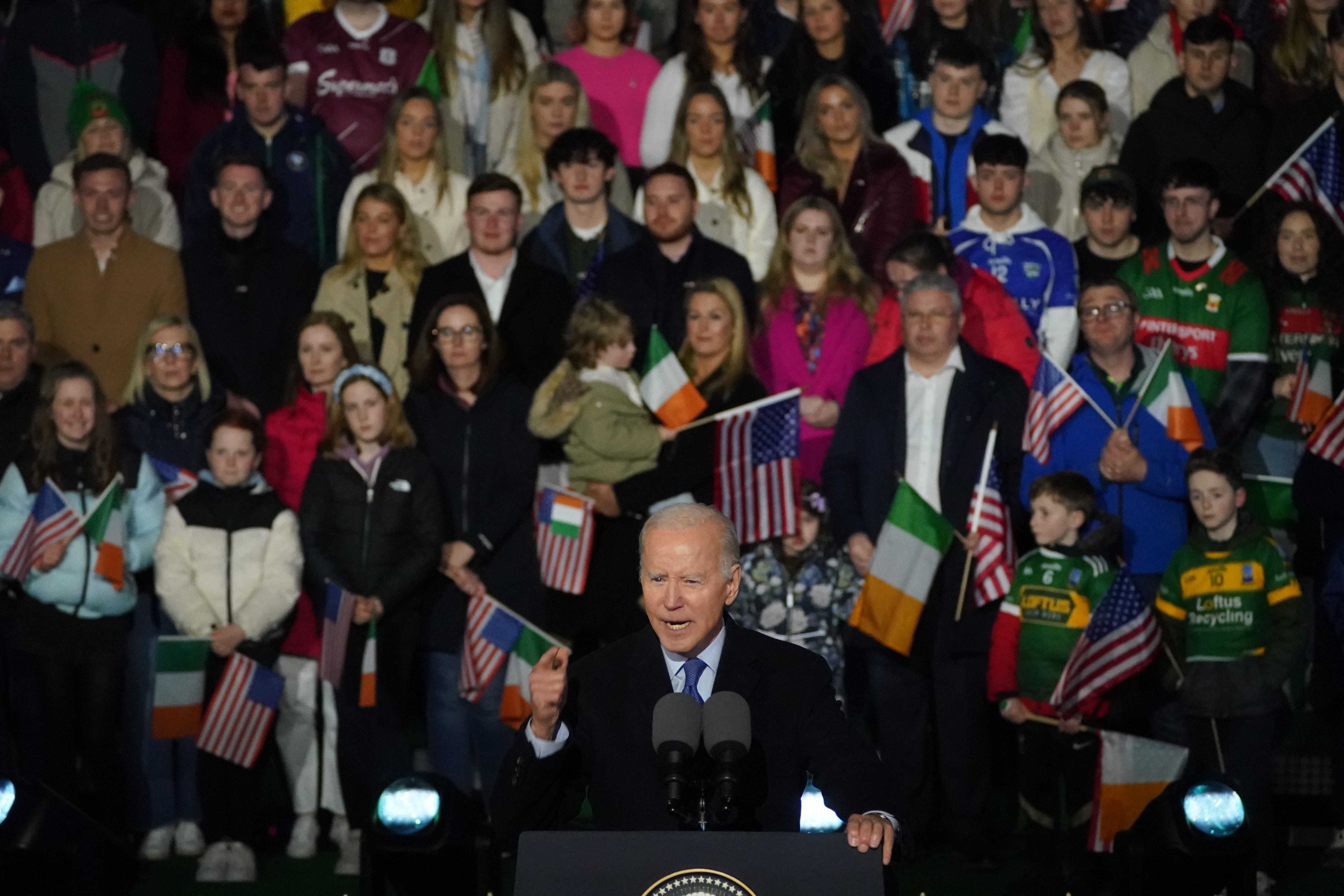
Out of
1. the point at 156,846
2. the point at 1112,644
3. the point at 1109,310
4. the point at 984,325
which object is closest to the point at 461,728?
the point at 156,846

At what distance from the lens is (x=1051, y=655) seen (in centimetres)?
748

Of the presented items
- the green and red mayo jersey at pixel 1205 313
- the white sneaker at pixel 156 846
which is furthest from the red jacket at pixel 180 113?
the green and red mayo jersey at pixel 1205 313

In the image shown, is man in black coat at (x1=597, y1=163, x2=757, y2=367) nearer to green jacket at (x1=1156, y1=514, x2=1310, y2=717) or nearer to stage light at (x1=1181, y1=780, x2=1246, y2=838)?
green jacket at (x1=1156, y1=514, x2=1310, y2=717)

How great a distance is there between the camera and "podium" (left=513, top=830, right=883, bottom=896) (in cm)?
334

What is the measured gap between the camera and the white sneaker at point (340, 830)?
779cm

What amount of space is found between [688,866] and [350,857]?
4.57m

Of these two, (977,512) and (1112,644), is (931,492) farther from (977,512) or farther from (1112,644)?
(1112,644)

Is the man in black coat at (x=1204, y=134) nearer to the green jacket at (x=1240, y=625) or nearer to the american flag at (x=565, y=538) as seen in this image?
the green jacket at (x=1240, y=625)

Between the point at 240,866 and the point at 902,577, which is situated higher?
the point at 902,577

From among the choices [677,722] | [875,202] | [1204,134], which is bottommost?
[677,722]

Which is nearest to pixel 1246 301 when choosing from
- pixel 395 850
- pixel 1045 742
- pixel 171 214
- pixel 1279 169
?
pixel 1279 169

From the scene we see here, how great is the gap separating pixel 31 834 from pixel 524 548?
2.59m

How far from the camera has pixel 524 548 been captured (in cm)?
811

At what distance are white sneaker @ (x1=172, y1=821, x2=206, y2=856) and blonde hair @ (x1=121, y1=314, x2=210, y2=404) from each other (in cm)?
190
